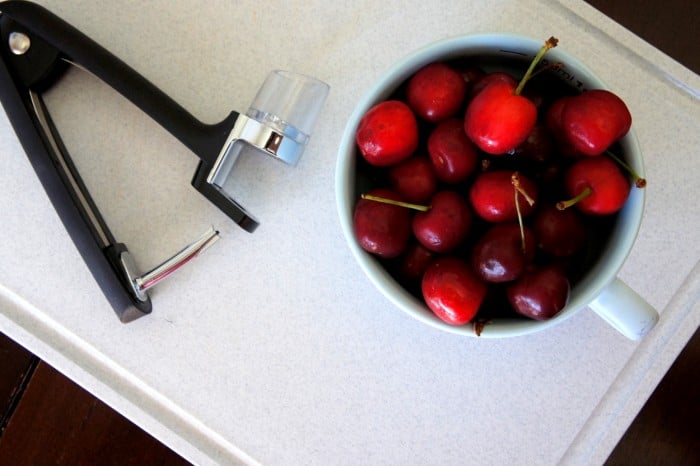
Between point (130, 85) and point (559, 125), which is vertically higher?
point (559, 125)

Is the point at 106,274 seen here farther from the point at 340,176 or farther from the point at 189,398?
the point at 340,176

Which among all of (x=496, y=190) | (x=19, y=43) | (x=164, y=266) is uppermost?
(x=496, y=190)

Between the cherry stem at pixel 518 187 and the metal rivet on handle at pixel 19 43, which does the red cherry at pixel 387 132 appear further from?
the metal rivet on handle at pixel 19 43

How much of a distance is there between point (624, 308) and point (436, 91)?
0.66 feet

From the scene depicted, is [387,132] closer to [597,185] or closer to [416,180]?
[416,180]

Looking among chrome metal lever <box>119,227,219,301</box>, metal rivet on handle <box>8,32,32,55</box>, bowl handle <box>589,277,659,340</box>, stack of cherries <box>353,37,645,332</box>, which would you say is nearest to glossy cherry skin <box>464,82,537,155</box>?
stack of cherries <box>353,37,645,332</box>

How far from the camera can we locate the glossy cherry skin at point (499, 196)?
1.29ft

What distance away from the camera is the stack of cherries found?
39 centimetres

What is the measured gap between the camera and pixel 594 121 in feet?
1.26

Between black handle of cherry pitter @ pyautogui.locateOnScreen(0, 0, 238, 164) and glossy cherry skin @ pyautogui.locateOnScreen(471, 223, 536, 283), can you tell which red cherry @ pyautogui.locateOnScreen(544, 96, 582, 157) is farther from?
black handle of cherry pitter @ pyautogui.locateOnScreen(0, 0, 238, 164)

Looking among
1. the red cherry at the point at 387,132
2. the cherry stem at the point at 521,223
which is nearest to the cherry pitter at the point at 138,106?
the red cherry at the point at 387,132

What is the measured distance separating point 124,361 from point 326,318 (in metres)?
0.19

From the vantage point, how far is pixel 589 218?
0.44m

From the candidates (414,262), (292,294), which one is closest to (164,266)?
(292,294)
